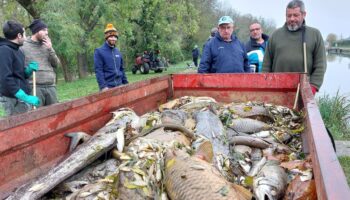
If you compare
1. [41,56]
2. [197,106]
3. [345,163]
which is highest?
[41,56]

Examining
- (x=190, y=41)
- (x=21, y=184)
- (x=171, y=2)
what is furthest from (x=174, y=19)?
(x=21, y=184)

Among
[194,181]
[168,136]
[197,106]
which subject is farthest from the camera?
[197,106]

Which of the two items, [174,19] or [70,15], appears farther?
[174,19]

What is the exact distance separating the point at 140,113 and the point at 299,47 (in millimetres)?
2333

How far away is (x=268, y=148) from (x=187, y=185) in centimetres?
A: 129

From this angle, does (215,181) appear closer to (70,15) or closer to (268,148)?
(268,148)

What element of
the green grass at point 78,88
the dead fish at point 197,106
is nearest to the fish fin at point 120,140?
the dead fish at point 197,106

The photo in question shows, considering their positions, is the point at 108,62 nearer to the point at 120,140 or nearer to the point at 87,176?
the point at 120,140

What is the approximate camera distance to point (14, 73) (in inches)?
181

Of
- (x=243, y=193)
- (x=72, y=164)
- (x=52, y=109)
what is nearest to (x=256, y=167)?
(x=243, y=193)

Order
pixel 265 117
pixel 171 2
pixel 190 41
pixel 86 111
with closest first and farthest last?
pixel 86 111
pixel 265 117
pixel 171 2
pixel 190 41

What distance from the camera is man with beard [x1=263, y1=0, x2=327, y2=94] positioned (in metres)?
4.89

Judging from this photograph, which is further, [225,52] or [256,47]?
[256,47]

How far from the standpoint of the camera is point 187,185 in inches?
83.5
